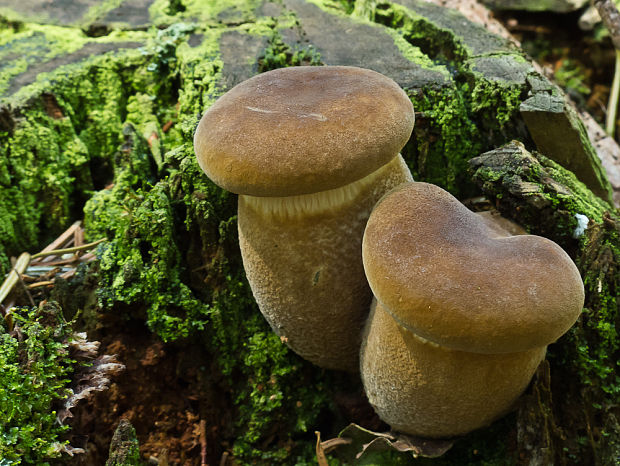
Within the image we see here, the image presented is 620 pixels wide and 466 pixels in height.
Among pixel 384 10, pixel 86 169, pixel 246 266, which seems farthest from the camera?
pixel 384 10

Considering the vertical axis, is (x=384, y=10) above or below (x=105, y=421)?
above

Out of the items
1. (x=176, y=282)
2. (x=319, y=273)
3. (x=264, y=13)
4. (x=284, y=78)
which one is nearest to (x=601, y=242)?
(x=319, y=273)

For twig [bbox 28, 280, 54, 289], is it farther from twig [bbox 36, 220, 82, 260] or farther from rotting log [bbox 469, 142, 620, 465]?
rotting log [bbox 469, 142, 620, 465]

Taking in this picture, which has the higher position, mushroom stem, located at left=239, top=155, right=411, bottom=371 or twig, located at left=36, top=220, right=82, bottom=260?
mushroom stem, located at left=239, top=155, right=411, bottom=371

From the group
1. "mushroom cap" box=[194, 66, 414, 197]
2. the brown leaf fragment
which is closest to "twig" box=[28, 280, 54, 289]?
"mushroom cap" box=[194, 66, 414, 197]

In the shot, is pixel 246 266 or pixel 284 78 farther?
pixel 246 266

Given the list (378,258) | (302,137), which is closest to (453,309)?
(378,258)

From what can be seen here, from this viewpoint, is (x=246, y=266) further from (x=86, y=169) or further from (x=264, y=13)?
(x=264, y=13)
